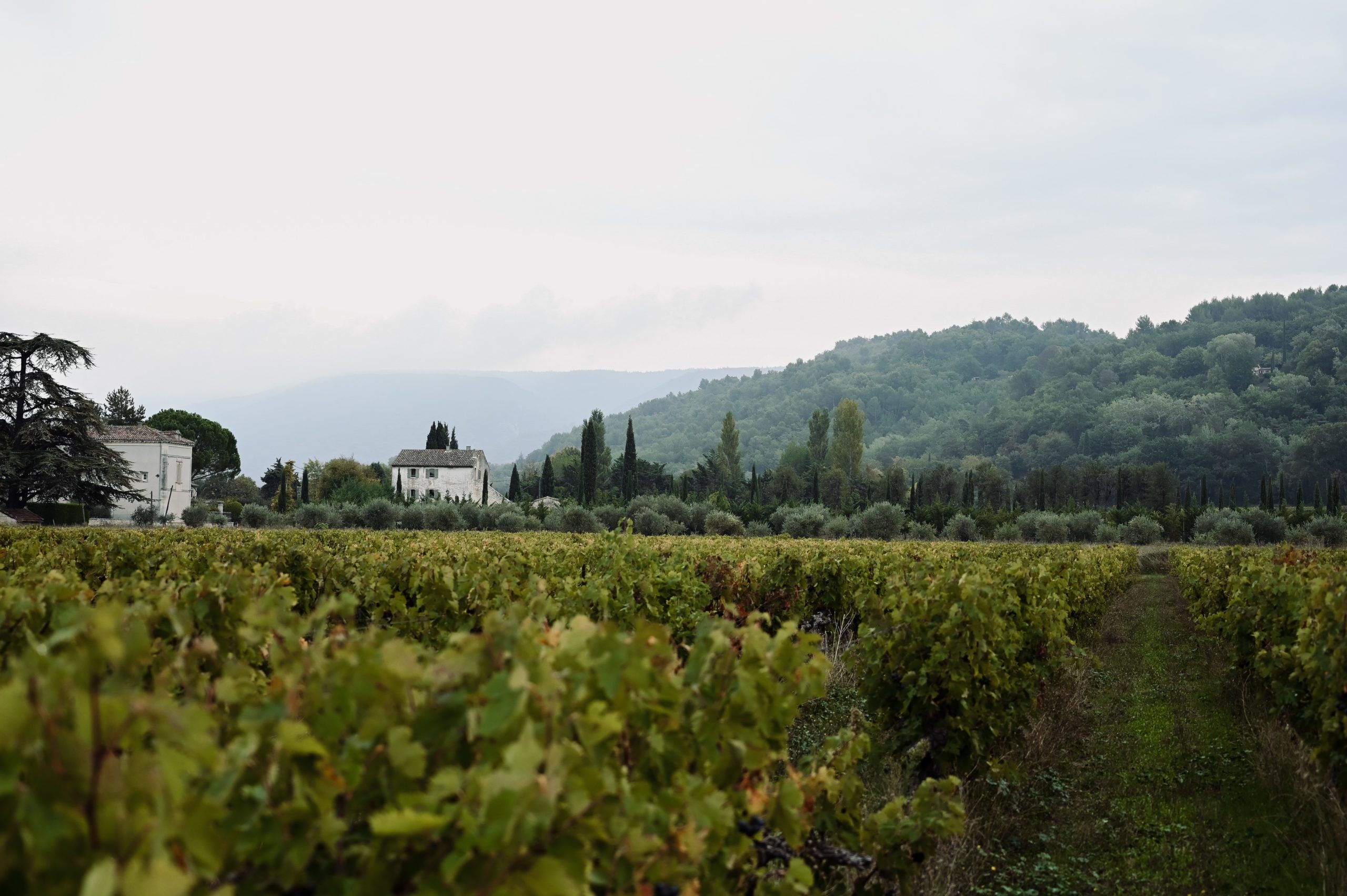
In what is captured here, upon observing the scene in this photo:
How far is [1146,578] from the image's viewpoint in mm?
36938

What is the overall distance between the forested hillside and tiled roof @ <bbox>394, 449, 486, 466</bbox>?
57929mm

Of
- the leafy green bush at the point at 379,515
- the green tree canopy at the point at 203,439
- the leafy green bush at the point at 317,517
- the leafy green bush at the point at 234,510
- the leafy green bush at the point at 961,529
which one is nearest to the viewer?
the leafy green bush at the point at 317,517

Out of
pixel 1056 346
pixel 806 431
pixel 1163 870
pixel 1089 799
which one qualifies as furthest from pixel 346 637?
pixel 1056 346

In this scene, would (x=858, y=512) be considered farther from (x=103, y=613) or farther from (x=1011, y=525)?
(x=103, y=613)

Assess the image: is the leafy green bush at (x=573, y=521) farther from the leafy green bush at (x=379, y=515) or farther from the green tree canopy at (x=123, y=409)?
the green tree canopy at (x=123, y=409)

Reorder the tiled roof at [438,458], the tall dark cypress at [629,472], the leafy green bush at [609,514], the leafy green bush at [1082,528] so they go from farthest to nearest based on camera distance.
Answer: the tiled roof at [438,458] < the tall dark cypress at [629,472] < the leafy green bush at [1082,528] < the leafy green bush at [609,514]

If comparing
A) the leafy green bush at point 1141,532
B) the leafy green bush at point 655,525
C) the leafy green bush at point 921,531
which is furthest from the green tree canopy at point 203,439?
the leafy green bush at point 1141,532

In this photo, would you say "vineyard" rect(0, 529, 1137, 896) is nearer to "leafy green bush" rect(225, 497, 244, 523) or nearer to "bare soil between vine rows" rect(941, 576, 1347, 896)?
"bare soil between vine rows" rect(941, 576, 1347, 896)

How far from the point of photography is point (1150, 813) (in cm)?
748

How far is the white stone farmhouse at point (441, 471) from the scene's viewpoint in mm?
81188

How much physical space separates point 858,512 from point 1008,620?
44.1 metres

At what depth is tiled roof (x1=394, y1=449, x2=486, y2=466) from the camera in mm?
81562

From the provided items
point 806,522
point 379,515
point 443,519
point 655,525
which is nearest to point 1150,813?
point 655,525

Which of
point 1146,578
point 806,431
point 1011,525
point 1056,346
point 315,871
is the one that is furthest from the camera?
point 1056,346
